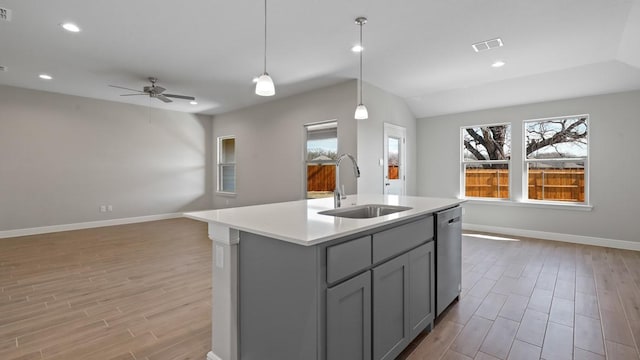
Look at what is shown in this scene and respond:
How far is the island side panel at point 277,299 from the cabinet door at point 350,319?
0.09 metres

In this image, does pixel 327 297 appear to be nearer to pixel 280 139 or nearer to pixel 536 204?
pixel 280 139

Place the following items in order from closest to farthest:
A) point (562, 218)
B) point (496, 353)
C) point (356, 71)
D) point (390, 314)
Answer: point (390, 314)
point (496, 353)
point (356, 71)
point (562, 218)

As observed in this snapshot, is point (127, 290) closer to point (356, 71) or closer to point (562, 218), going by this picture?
point (356, 71)

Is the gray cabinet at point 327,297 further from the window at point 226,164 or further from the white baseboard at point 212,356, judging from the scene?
the window at point 226,164

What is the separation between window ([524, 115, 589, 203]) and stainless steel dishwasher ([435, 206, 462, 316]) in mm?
3697

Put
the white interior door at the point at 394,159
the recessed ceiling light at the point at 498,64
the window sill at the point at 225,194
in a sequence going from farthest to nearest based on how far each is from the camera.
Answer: the window sill at the point at 225,194 < the white interior door at the point at 394,159 < the recessed ceiling light at the point at 498,64

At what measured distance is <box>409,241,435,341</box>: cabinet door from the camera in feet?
6.41

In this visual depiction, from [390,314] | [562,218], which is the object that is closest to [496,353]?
[390,314]

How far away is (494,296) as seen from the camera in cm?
284

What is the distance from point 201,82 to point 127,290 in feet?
11.5

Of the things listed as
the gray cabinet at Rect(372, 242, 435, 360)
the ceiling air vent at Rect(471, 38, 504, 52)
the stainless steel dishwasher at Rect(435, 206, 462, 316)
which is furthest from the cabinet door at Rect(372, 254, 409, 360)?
the ceiling air vent at Rect(471, 38, 504, 52)

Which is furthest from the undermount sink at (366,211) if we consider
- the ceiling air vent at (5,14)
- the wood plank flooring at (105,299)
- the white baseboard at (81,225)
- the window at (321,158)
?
the white baseboard at (81,225)

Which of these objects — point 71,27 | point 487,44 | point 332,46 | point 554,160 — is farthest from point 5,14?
point 554,160

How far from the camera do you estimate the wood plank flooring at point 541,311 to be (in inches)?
78.4
